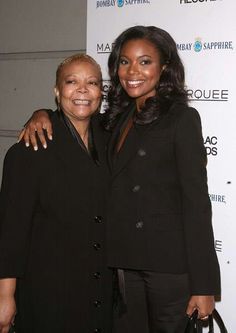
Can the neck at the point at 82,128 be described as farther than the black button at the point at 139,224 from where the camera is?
Yes

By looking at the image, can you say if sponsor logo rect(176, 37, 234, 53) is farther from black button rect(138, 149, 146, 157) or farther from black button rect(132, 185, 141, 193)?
black button rect(132, 185, 141, 193)

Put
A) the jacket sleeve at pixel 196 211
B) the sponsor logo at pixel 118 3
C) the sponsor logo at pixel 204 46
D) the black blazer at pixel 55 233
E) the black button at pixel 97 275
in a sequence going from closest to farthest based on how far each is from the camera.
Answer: the jacket sleeve at pixel 196 211 < the black blazer at pixel 55 233 < the black button at pixel 97 275 < the sponsor logo at pixel 204 46 < the sponsor logo at pixel 118 3

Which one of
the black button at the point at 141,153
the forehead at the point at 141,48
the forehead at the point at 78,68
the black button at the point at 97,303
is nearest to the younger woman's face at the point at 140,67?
the forehead at the point at 141,48

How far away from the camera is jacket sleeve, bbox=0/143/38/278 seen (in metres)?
1.86

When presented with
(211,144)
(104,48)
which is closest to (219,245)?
(211,144)

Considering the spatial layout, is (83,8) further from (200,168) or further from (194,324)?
(194,324)

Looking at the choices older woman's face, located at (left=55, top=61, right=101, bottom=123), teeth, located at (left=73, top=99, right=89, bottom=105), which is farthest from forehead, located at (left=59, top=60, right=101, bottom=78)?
teeth, located at (left=73, top=99, right=89, bottom=105)

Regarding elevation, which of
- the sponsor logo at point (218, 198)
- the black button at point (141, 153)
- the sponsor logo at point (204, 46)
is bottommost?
the sponsor logo at point (218, 198)

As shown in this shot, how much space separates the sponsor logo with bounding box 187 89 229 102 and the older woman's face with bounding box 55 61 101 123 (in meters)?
0.56

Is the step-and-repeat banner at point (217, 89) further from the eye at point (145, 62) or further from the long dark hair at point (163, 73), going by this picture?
the eye at point (145, 62)

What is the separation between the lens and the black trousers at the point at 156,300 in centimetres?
188

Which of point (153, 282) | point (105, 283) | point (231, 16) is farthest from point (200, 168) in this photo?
point (231, 16)

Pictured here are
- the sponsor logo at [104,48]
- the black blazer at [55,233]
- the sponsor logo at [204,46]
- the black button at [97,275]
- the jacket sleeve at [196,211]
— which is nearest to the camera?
the jacket sleeve at [196,211]

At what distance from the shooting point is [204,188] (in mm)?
1779
